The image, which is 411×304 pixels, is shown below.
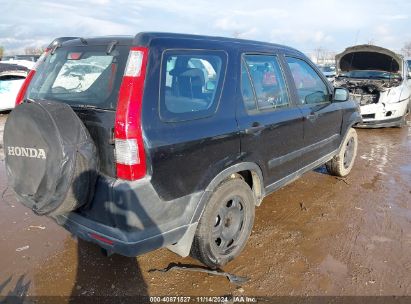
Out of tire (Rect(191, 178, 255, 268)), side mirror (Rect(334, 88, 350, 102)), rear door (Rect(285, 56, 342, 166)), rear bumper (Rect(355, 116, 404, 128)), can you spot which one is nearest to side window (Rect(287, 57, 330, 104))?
rear door (Rect(285, 56, 342, 166))

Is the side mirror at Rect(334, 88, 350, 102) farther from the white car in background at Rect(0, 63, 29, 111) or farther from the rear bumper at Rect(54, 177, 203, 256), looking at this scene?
the white car in background at Rect(0, 63, 29, 111)

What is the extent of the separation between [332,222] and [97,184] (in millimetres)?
2661

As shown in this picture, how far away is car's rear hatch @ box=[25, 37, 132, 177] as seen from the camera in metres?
2.31

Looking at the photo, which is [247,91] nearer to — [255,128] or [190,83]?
[255,128]

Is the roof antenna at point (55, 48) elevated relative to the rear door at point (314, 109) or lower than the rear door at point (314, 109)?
elevated

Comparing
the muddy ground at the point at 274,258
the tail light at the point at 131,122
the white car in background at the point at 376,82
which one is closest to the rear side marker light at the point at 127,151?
the tail light at the point at 131,122

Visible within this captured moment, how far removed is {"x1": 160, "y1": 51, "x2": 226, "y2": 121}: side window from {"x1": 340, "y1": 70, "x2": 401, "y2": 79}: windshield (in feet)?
26.3

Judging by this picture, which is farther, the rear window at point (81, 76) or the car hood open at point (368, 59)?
the car hood open at point (368, 59)

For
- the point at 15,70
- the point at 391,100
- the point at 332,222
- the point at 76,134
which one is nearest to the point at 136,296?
the point at 76,134

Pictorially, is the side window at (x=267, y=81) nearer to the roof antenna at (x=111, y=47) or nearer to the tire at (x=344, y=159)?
the roof antenna at (x=111, y=47)

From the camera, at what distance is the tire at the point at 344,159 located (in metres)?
5.03

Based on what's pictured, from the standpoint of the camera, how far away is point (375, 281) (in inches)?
112

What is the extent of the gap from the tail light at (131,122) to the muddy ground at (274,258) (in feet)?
3.70

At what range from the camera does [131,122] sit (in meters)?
2.16
